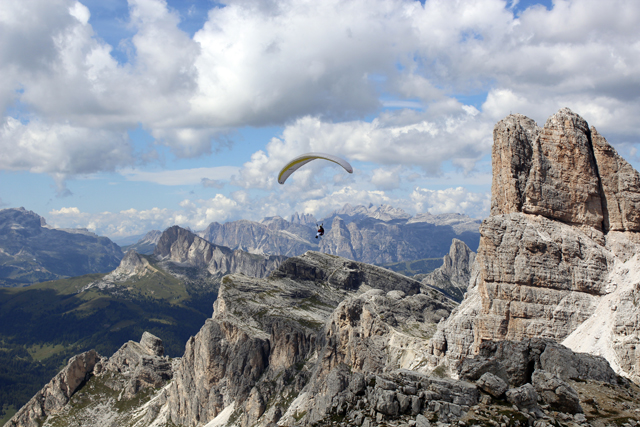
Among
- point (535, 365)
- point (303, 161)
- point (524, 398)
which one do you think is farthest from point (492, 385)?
point (303, 161)

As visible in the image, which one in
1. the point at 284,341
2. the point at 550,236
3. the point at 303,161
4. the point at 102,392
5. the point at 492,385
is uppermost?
the point at 303,161

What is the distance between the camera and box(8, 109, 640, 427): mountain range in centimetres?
3959

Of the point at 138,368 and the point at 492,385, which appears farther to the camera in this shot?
the point at 138,368

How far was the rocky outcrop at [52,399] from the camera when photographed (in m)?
176

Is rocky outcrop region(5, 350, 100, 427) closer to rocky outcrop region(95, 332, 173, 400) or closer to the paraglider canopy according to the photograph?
rocky outcrop region(95, 332, 173, 400)

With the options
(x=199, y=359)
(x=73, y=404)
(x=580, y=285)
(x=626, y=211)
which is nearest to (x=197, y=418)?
(x=199, y=359)

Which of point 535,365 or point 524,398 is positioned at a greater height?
point 535,365

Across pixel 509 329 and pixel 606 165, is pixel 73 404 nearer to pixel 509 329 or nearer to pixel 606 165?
pixel 509 329

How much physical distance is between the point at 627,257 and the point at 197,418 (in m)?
129

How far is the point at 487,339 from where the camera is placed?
7406 cm

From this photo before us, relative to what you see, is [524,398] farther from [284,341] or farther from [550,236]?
[284,341]

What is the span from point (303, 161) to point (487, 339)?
40157 mm

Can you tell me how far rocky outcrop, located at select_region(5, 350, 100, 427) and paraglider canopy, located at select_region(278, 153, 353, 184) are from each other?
152291mm

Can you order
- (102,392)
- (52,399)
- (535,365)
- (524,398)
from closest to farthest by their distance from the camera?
(524,398) < (535,365) < (52,399) < (102,392)
